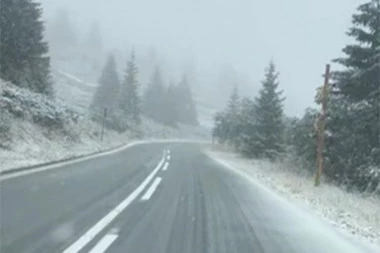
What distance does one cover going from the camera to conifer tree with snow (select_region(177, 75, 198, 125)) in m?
117

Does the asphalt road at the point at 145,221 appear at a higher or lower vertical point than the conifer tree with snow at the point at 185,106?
lower

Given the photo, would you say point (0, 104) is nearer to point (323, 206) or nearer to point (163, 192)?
point (163, 192)

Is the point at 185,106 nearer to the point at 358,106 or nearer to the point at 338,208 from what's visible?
the point at 358,106

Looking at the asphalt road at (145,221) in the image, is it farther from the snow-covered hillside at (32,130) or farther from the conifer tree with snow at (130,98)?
the conifer tree with snow at (130,98)

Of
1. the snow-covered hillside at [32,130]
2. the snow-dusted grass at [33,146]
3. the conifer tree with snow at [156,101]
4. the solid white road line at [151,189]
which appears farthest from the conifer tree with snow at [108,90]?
the solid white road line at [151,189]

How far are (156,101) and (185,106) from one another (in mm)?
14727

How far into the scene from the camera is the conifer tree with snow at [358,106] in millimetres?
21766

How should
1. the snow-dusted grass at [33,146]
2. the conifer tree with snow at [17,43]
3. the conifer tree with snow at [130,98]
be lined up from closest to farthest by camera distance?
the snow-dusted grass at [33,146] → the conifer tree with snow at [17,43] → the conifer tree with snow at [130,98]

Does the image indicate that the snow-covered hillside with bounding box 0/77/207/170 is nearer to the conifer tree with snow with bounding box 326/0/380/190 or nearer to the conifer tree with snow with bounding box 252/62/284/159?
the conifer tree with snow with bounding box 326/0/380/190

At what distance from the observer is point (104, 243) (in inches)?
283

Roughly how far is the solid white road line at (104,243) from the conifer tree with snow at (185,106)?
352ft

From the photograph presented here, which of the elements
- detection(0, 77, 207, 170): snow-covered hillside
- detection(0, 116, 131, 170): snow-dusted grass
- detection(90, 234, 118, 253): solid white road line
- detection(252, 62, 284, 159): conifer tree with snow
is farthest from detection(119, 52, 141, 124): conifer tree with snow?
detection(90, 234, 118, 253): solid white road line

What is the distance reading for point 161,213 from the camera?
33.6 feet

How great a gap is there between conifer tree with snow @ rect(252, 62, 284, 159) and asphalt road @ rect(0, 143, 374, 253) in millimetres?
23678
